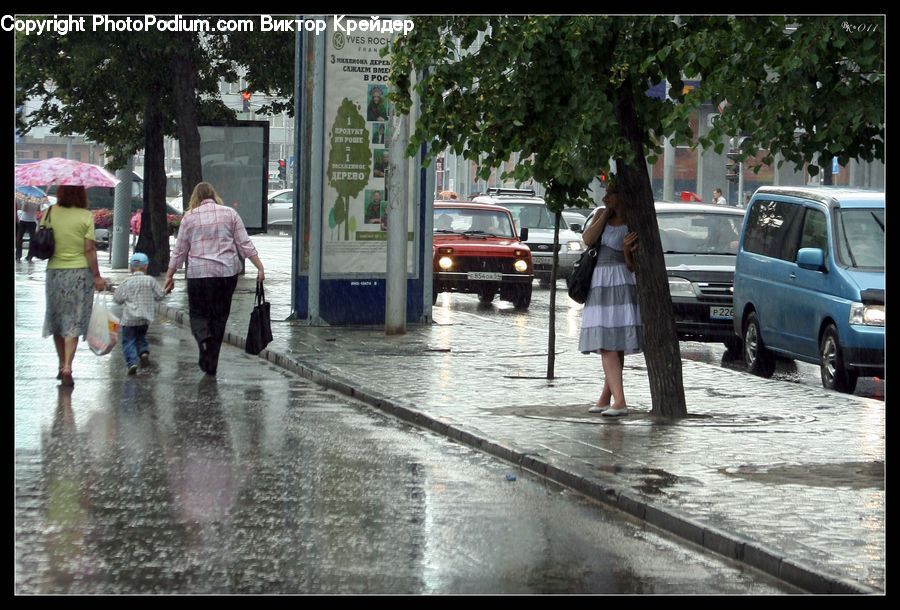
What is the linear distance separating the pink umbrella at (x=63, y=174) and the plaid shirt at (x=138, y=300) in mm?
8117

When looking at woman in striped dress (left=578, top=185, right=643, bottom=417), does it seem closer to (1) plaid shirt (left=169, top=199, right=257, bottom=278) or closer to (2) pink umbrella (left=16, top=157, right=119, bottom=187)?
(1) plaid shirt (left=169, top=199, right=257, bottom=278)

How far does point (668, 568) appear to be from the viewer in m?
7.48

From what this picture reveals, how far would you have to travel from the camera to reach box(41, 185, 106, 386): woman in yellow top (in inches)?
559

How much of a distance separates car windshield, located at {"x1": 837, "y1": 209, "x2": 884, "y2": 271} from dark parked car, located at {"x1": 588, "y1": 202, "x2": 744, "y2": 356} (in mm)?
2880

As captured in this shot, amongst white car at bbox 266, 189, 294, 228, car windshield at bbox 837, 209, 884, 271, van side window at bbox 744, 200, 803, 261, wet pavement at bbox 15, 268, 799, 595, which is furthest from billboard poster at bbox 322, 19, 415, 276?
white car at bbox 266, 189, 294, 228

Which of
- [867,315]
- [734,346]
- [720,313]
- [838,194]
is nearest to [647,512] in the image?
[867,315]

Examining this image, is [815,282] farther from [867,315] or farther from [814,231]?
[867,315]

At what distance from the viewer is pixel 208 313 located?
1512 cm

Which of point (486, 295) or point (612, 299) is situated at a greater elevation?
point (612, 299)

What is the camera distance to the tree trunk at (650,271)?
41.2 feet

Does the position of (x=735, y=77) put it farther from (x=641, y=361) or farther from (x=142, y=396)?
(x=641, y=361)

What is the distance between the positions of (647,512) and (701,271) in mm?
11217

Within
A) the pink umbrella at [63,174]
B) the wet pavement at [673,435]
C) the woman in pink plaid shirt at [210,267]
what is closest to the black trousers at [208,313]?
the woman in pink plaid shirt at [210,267]
